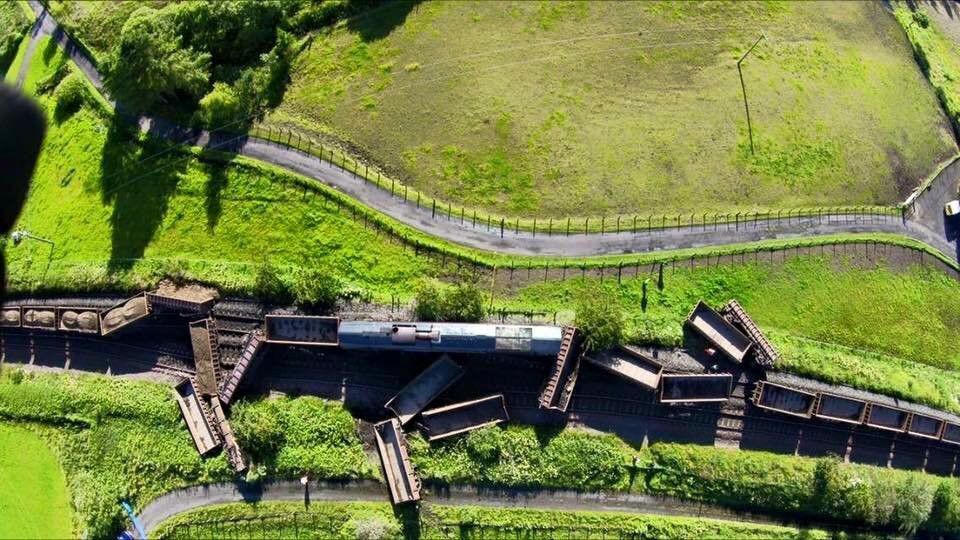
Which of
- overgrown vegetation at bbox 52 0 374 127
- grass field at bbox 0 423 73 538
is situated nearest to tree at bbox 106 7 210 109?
overgrown vegetation at bbox 52 0 374 127

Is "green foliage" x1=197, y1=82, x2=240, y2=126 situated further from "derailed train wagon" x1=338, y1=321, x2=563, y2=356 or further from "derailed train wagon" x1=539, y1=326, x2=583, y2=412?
"derailed train wagon" x1=539, y1=326, x2=583, y2=412

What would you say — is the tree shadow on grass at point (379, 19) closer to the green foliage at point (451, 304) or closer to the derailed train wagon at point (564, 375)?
the green foliage at point (451, 304)

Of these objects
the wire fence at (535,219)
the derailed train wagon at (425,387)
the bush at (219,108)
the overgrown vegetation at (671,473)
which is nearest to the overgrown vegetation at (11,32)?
the bush at (219,108)

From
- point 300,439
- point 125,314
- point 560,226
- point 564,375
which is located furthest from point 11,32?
point 564,375

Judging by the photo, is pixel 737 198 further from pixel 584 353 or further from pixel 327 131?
pixel 327 131

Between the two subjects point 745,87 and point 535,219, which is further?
point 745,87

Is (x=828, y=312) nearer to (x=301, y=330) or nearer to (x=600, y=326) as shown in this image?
(x=600, y=326)
